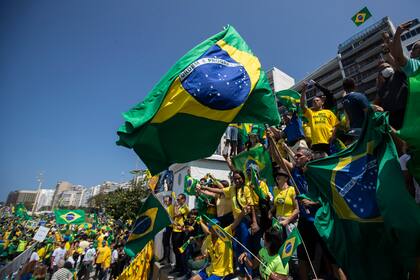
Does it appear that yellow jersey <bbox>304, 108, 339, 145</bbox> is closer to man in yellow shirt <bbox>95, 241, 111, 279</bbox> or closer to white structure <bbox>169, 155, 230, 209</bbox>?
white structure <bbox>169, 155, 230, 209</bbox>

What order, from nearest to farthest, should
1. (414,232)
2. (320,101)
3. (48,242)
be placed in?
(414,232) < (320,101) < (48,242)

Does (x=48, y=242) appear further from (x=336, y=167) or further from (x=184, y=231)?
(x=336, y=167)

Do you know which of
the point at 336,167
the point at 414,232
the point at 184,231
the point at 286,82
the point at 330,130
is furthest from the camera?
the point at 286,82

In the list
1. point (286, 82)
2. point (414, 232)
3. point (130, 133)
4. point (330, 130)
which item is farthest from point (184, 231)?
point (286, 82)

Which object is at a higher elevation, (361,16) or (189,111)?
(361,16)

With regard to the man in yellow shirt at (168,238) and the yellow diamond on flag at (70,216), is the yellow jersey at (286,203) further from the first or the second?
the yellow diamond on flag at (70,216)

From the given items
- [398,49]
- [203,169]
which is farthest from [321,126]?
[203,169]

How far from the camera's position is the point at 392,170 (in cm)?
214

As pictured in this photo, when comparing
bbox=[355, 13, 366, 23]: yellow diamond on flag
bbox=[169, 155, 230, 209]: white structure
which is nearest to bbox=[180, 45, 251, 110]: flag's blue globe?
bbox=[169, 155, 230, 209]: white structure

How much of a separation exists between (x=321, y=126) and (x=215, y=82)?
8.22 feet

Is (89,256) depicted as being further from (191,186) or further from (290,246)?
(290,246)

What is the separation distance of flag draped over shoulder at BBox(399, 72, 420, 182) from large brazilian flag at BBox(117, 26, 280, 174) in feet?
7.69

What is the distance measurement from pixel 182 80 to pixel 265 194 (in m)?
2.82

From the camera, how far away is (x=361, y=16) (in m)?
17.5
